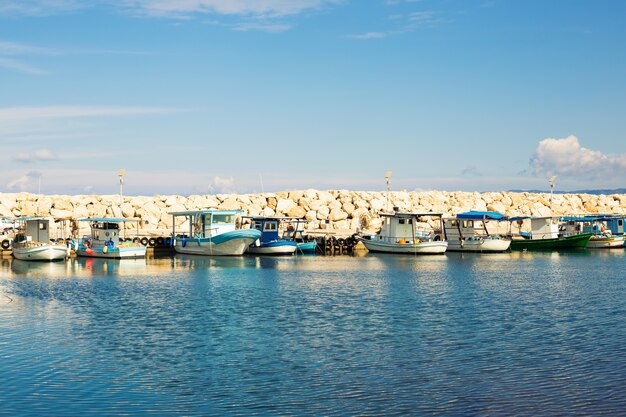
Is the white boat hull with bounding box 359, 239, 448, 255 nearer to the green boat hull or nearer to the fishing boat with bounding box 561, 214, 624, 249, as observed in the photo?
the green boat hull

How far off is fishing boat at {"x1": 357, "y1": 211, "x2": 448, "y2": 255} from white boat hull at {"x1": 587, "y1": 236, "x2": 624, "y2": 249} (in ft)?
56.5

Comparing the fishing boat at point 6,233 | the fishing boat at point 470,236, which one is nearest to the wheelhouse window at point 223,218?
the fishing boat at point 6,233

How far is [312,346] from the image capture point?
80.4 ft

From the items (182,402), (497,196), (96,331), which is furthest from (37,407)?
(497,196)

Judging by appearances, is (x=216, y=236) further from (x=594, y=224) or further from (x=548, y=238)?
(x=594, y=224)

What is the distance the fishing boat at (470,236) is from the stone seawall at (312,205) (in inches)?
605

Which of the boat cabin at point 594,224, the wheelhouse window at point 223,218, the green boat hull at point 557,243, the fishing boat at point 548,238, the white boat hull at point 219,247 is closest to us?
the white boat hull at point 219,247

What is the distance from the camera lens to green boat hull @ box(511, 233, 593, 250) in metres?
76.4

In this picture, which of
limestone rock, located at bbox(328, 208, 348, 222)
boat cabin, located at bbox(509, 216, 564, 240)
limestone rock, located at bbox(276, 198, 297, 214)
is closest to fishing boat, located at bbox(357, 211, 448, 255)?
boat cabin, located at bbox(509, 216, 564, 240)

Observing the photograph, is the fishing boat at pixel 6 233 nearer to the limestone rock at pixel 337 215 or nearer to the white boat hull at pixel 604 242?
the limestone rock at pixel 337 215

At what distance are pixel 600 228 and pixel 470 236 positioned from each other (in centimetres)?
2238

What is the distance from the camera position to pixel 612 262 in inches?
2393

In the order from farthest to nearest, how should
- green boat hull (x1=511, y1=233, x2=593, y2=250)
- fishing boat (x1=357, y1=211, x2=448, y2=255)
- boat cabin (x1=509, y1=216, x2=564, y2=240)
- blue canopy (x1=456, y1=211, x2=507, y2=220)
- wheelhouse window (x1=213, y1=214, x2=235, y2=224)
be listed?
1. boat cabin (x1=509, y1=216, x2=564, y2=240)
2. green boat hull (x1=511, y1=233, x2=593, y2=250)
3. blue canopy (x1=456, y1=211, x2=507, y2=220)
4. fishing boat (x1=357, y1=211, x2=448, y2=255)
5. wheelhouse window (x1=213, y1=214, x2=235, y2=224)

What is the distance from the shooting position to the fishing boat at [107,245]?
204 ft
